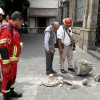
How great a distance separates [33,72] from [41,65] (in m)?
1.15

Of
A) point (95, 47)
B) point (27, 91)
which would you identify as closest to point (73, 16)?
point (95, 47)

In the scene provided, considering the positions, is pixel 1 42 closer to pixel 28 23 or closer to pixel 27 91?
pixel 27 91

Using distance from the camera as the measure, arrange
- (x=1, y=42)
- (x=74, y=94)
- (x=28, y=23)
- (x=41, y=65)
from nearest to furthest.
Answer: (x=1, y=42) → (x=74, y=94) → (x=41, y=65) → (x=28, y=23)

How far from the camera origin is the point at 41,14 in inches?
1367

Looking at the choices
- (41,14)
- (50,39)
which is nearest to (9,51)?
(50,39)

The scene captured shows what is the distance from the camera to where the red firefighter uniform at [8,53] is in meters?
4.45

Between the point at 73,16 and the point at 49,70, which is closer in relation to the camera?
the point at 49,70

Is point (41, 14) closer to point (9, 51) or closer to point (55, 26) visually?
point (55, 26)

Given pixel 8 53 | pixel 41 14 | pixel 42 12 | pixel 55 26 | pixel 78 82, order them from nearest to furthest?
pixel 8 53 → pixel 78 82 → pixel 55 26 → pixel 41 14 → pixel 42 12

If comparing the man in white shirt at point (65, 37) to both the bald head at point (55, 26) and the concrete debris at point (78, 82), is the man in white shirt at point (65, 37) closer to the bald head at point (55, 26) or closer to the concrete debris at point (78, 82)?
the bald head at point (55, 26)

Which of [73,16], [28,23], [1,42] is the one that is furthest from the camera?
[28,23]

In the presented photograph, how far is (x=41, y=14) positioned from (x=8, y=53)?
30.7 meters

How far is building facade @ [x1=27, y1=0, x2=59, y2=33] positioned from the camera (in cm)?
3469

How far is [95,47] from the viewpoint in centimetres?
1210
